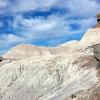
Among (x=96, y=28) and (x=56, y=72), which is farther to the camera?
(x=96, y=28)

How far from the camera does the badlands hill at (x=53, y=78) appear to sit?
29.8 meters

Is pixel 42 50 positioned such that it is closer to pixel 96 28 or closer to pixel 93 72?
pixel 96 28

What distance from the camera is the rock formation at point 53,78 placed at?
29761mm

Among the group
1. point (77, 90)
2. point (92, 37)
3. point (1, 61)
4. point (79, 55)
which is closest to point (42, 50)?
point (92, 37)

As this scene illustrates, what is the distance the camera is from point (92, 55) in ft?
110

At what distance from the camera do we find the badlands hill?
29766mm

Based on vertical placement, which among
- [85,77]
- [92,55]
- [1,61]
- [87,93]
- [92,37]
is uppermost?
[92,37]

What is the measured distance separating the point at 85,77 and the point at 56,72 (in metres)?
3.45

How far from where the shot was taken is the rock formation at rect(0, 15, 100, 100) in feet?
97.6

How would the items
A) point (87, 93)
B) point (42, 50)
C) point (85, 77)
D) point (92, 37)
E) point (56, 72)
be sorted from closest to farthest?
point (87, 93) < point (85, 77) < point (56, 72) < point (92, 37) < point (42, 50)

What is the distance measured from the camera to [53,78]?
3369 cm

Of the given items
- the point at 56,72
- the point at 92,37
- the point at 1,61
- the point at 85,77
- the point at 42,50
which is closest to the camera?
the point at 85,77

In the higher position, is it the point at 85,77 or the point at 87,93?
the point at 85,77

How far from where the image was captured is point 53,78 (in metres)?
33.7
